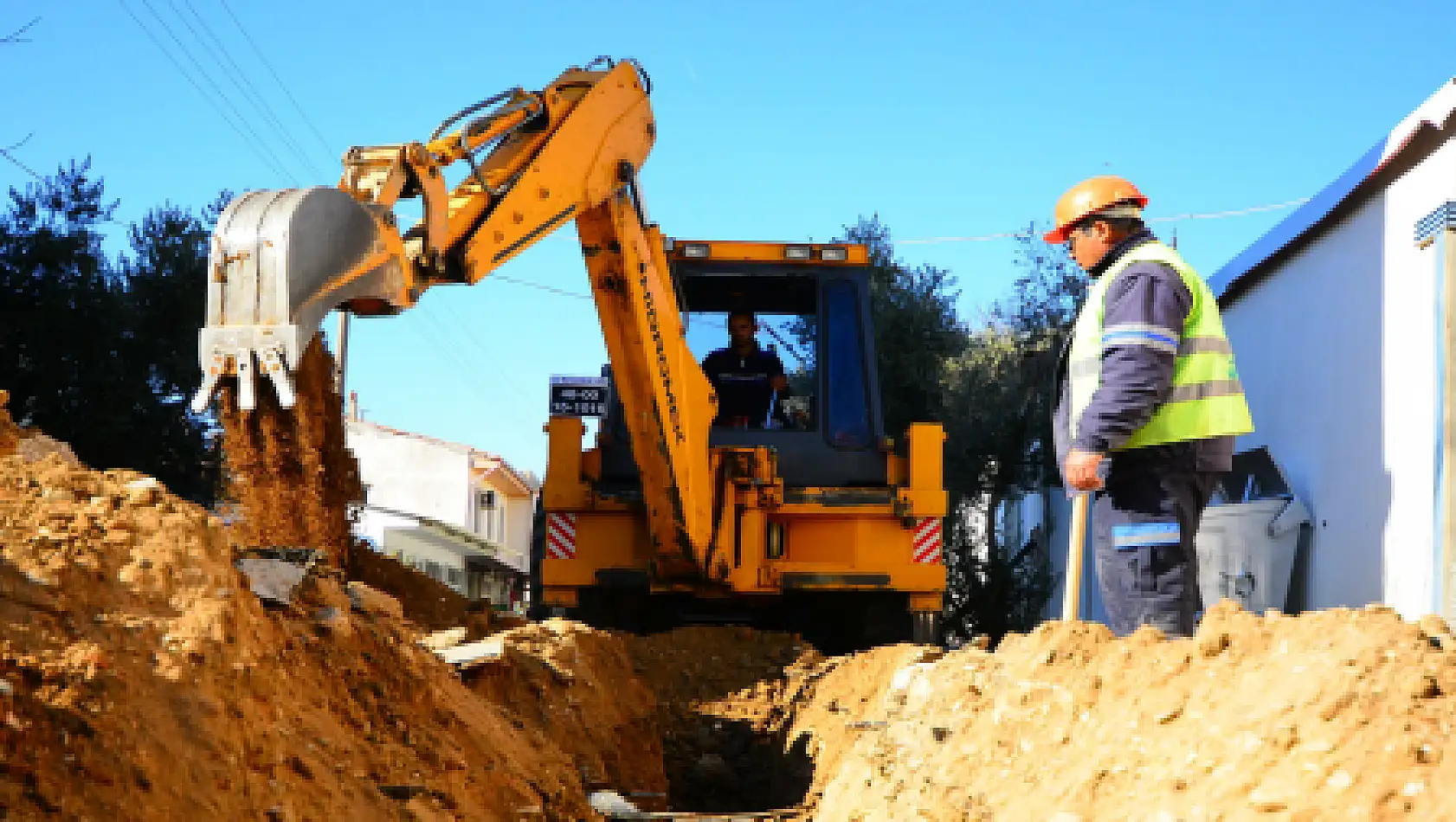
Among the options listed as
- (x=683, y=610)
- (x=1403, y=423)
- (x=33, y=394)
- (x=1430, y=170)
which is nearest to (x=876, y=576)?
(x=683, y=610)

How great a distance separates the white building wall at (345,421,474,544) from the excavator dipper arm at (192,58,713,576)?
120 ft

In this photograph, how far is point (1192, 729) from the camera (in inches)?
122

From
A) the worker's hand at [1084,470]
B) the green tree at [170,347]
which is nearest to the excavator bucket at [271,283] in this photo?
the worker's hand at [1084,470]

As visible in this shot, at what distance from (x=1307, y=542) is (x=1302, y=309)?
6.21ft

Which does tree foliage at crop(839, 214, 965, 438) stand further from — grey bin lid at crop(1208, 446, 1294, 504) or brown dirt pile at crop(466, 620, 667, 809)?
brown dirt pile at crop(466, 620, 667, 809)

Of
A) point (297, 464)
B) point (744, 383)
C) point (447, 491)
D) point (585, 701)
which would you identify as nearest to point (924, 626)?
point (744, 383)

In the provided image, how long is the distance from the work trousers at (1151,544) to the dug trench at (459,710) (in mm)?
534

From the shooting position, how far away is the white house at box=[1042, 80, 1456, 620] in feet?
26.7

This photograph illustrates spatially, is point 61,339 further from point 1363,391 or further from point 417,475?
point 417,475

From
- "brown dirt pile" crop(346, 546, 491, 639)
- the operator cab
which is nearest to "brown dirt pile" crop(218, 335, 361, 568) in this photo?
"brown dirt pile" crop(346, 546, 491, 639)

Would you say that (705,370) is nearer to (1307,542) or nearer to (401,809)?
(1307,542)

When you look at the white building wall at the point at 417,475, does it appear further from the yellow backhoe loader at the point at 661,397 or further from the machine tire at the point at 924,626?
the machine tire at the point at 924,626

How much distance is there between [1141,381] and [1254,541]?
6.58m

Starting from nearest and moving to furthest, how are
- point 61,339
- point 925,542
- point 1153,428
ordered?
1. point 1153,428
2. point 925,542
3. point 61,339
